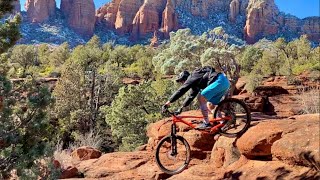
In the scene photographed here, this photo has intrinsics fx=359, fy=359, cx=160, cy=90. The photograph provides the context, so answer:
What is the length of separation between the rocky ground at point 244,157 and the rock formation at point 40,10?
412ft

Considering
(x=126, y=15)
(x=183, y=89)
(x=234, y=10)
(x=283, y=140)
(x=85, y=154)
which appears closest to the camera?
(x=283, y=140)

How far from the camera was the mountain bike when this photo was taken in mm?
7430

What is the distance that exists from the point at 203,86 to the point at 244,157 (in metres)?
1.79

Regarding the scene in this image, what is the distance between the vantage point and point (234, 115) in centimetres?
748

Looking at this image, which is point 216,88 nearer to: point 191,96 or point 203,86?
point 203,86

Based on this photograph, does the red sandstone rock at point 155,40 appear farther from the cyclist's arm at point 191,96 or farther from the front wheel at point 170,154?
the cyclist's arm at point 191,96

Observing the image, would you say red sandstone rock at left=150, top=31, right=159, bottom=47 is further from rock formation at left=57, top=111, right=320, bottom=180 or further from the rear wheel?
the rear wheel

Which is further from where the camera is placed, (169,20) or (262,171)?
(169,20)

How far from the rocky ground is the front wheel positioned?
24 cm

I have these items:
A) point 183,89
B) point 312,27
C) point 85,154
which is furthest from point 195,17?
point 183,89

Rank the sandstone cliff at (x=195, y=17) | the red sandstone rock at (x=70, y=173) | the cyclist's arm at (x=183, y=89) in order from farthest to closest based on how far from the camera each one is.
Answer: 1. the sandstone cliff at (x=195, y=17)
2. the red sandstone rock at (x=70, y=173)
3. the cyclist's arm at (x=183, y=89)

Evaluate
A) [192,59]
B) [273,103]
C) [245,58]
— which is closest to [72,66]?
[192,59]

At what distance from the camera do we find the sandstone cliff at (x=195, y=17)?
134 metres

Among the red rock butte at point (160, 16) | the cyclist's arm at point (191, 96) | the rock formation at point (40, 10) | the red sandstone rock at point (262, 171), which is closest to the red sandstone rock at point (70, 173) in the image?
the red sandstone rock at point (262, 171)
